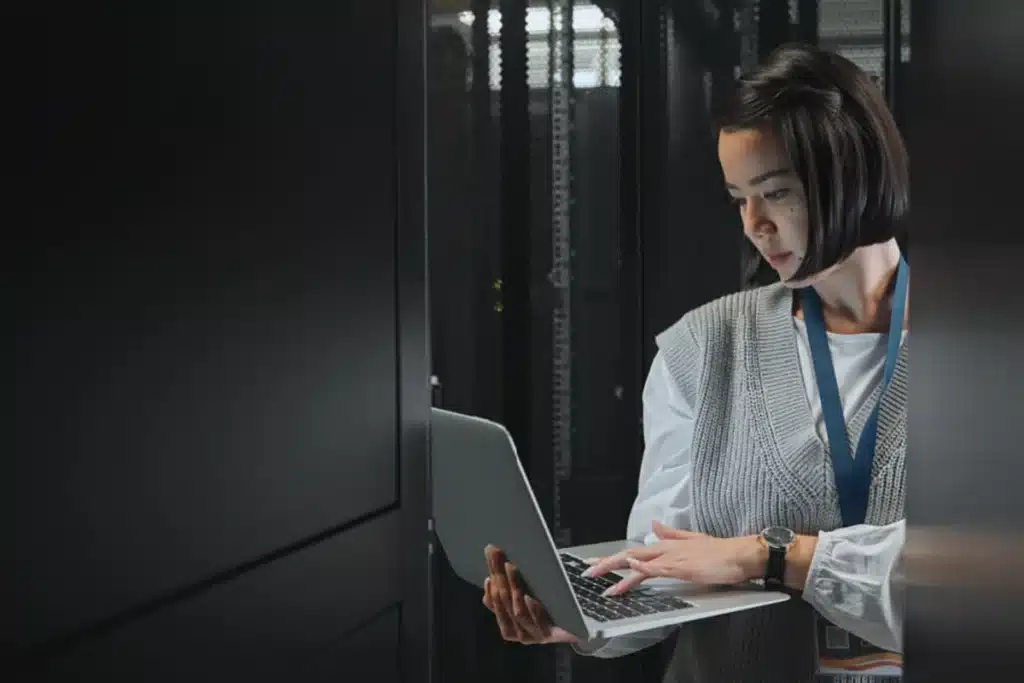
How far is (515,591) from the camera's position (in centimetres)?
148

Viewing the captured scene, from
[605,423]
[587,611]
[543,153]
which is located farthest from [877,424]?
[543,153]

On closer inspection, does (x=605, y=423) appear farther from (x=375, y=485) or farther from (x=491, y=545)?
(x=375, y=485)

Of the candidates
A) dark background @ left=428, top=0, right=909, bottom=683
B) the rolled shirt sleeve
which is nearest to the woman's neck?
the rolled shirt sleeve

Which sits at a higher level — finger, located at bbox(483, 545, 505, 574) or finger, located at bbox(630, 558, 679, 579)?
finger, located at bbox(483, 545, 505, 574)

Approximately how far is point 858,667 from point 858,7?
4.25 ft

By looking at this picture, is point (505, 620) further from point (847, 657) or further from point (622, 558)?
point (847, 657)

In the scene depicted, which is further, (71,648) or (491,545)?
(491,545)

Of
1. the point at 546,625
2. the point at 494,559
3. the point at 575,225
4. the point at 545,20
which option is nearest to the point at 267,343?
the point at 494,559

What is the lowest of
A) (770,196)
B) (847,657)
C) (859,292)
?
(847,657)

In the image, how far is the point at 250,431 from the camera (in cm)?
49

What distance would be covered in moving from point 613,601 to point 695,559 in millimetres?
123

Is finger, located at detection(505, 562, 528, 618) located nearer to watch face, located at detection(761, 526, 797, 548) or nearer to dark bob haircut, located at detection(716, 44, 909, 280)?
watch face, located at detection(761, 526, 797, 548)

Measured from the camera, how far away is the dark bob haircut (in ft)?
4.96

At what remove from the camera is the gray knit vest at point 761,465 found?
4.70ft
